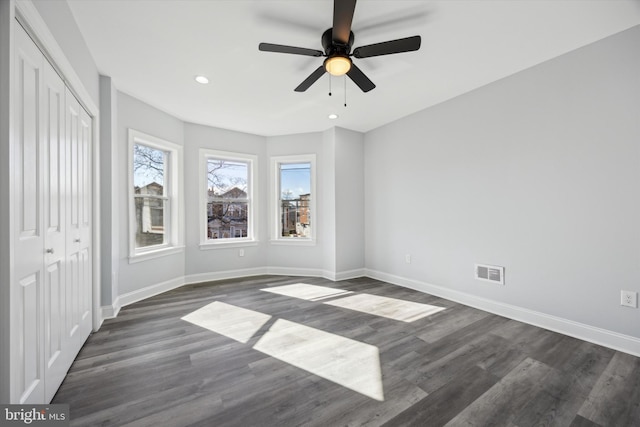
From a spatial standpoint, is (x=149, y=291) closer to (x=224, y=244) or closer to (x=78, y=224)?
(x=224, y=244)

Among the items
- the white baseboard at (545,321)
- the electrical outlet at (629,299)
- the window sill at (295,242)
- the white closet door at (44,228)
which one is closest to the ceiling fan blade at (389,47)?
the white closet door at (44,228)

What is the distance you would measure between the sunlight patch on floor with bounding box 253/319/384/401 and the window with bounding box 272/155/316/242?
8.14ft

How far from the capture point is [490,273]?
3.21 m

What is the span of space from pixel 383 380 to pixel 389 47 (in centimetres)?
247

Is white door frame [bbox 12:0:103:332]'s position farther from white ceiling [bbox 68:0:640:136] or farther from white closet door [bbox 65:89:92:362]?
white ceiling [bbox 68:0:640:136]

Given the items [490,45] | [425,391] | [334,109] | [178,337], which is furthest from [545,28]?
[178,337]

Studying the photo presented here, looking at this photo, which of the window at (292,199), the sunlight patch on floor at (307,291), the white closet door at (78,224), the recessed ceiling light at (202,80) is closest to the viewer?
the white closet door at (78,224)

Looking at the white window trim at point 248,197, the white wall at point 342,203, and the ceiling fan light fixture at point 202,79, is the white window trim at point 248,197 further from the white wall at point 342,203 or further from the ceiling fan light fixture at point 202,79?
the ceiling fan light fixture at point 202,79

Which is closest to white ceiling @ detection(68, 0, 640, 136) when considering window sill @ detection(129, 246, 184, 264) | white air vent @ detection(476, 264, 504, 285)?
window sill @ detection(129, 246, 184, 264)

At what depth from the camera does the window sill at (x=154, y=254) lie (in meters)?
3.58

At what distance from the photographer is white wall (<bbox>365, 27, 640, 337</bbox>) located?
232cm

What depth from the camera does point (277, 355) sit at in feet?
7.41

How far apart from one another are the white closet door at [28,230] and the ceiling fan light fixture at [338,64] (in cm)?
182

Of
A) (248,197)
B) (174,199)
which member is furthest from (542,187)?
(174,199)
